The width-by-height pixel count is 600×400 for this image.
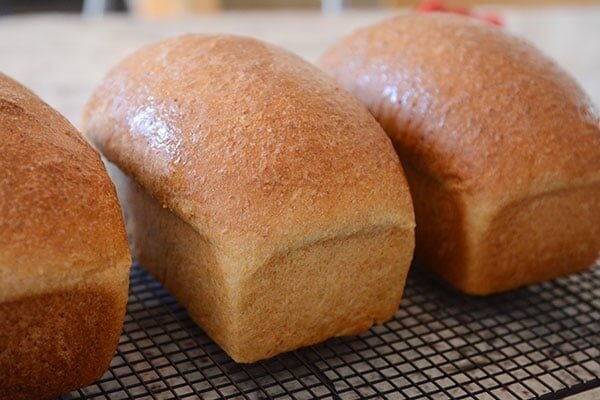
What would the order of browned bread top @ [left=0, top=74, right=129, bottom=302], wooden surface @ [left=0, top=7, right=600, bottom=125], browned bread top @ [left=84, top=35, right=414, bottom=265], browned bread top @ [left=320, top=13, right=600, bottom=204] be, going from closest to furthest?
browned bread top @ [left=0, top=74, right=129, bottom=302] < browned bread top @ [left=84, top=35, right=414, bottom=265] < browned bread top @ [left=320, top=13, right=600, bottom=204] < wooden surface @ [left=0, top=7, right=600, bottom=125]

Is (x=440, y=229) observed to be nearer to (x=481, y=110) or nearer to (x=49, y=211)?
(x=481, y=110)

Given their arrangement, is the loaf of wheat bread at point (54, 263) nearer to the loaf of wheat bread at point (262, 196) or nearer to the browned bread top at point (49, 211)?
the browned bread top at point (49, 211)

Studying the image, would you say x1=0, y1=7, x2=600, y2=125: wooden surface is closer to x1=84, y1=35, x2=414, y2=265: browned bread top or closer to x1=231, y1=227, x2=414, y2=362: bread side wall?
x1=84, y1=35, x2=414, y2=265: browned bread top

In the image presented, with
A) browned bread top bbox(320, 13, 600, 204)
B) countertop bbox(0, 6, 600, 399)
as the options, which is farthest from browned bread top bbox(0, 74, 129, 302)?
countertop bbox(0, 6, 600, 399)

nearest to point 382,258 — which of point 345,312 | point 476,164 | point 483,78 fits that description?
point 345,312

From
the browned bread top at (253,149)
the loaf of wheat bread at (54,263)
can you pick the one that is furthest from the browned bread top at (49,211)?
the browned bread top at (253,149)

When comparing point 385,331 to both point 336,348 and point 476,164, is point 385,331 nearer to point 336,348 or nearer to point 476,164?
point 336,348
